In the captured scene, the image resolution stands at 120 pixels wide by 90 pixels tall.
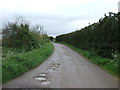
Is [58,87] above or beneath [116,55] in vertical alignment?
beneath

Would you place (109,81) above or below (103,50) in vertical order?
below

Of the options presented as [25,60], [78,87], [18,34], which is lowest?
[78,87]

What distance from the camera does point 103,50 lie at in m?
15.3

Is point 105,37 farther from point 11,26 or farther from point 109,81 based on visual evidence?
point 11,26

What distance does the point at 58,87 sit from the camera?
7.22 metres

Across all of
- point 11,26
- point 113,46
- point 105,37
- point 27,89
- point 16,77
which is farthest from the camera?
point 11,26

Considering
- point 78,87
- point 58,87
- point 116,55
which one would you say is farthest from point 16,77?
point 116,55

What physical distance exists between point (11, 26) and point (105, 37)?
1273cm

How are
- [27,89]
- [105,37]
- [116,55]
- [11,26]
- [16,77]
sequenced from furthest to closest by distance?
1. [11,26]
2. [105,37]
3. [116,55]
4. [16,77]
5. [27,89]

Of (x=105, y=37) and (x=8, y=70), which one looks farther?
(x=105, y=37)

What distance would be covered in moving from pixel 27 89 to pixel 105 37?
894 centimetres

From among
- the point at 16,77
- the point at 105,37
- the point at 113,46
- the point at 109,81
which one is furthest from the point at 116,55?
the point at 16,77

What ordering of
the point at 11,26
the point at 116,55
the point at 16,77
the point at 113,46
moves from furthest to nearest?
the point at 11,26
the point at 113,46
the point at 116,55
the point at 16,77

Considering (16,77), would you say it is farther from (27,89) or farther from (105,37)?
(105,37)
